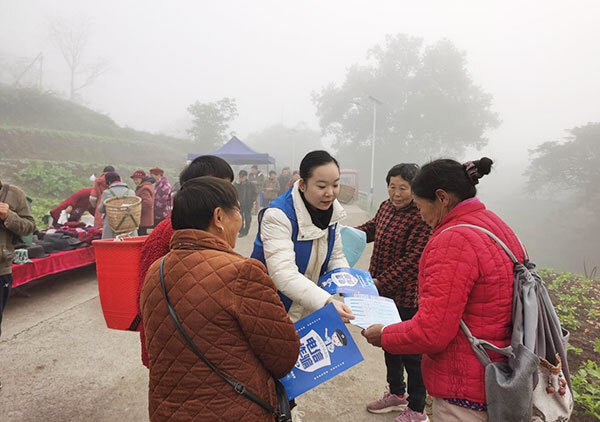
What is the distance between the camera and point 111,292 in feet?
8.38

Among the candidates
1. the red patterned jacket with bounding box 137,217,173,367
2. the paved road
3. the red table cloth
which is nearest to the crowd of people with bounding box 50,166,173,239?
the red table cloth

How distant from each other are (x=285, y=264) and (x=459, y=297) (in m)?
0.79

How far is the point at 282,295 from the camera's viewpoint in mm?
1844

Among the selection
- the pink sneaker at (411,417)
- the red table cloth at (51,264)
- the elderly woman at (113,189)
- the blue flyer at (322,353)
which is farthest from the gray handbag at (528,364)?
the red table cloth at (51,264)

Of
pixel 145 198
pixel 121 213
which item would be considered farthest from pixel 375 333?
pixel 145 198

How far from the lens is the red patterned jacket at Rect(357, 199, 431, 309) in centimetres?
229

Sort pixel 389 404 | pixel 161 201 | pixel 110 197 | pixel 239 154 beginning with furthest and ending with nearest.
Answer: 1. pixel 239 154
2. pixel 161 201
3. pixel 110 197
4. pixel 389 404

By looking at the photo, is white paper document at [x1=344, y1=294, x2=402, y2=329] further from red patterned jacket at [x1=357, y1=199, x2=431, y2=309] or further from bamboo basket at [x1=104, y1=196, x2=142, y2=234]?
bamboo basket at [x1=104, y1=196, x2=142, y2=234]

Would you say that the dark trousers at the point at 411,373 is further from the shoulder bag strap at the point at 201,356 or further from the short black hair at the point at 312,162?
the shoulder bag strap at the point at 201,356

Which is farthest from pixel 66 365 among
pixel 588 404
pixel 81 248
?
pixel 588 404

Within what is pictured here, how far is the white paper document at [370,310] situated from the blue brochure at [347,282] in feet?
0.17

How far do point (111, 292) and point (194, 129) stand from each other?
3995cm

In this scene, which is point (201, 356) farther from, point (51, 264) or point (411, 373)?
point (51, 264)

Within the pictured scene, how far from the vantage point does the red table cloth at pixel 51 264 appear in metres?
4.43
